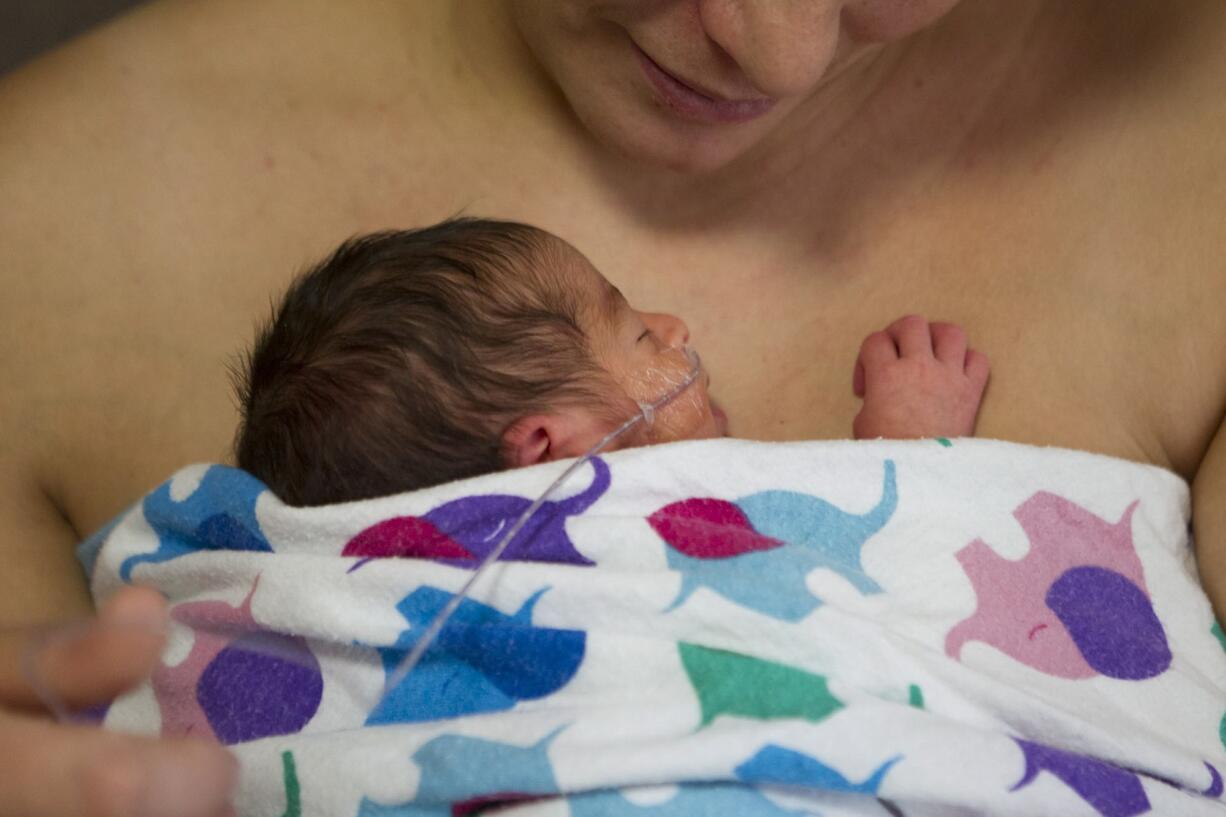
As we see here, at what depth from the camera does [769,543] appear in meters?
0.86

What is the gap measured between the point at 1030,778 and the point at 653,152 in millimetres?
677

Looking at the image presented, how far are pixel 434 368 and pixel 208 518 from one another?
9.1 inches

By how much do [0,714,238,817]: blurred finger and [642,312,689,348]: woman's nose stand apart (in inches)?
25.5

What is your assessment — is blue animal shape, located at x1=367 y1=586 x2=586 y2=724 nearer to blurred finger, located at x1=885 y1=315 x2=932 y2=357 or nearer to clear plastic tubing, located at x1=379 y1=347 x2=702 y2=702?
clear plastic tubing, located at x1=379 y1=347 x2=702 y2=702

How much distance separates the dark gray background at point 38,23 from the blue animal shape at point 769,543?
4.92 feet

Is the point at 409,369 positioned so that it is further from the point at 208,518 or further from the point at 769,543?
the point at 769,543

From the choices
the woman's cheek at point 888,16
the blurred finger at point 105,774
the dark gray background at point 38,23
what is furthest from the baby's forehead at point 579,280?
the dark gray background at point 38,23

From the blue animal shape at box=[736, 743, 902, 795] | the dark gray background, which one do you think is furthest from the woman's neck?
the dark gray background

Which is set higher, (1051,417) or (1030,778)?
(1051,417)

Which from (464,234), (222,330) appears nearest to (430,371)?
(464,234)

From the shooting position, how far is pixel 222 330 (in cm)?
113

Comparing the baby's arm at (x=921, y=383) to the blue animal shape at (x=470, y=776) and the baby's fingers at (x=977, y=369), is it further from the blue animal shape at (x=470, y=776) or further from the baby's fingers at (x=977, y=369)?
the blue animal shape at (x=470, y=776)

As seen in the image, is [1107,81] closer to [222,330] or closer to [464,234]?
[464,234]

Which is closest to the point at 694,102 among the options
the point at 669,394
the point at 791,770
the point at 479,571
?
the point at 669,394
